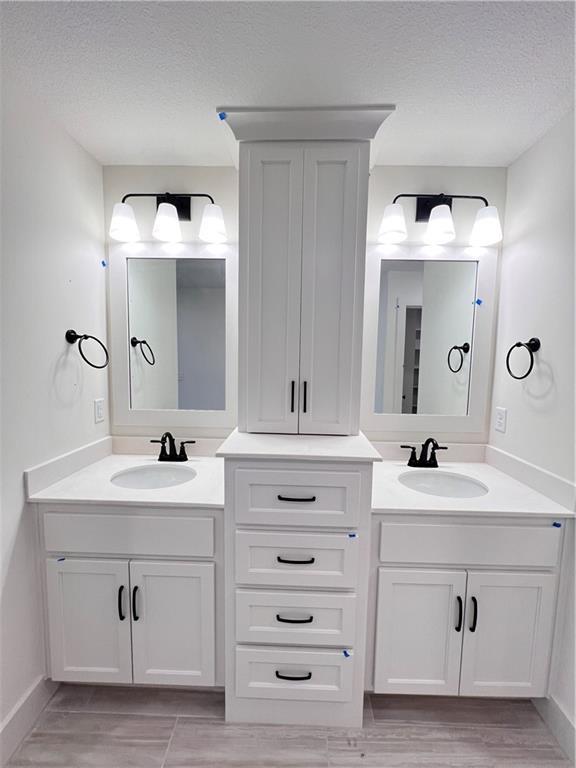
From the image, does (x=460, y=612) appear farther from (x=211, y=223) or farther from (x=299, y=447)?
(x=211, y=223)

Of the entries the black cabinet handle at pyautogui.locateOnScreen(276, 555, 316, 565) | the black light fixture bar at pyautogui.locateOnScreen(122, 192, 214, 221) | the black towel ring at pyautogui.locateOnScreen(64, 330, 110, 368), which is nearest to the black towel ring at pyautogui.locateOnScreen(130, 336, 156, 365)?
the black towel ring at pyautogui.locateOnScreen(64, 330, 110, 368)

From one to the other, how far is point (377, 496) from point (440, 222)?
131 centimetres

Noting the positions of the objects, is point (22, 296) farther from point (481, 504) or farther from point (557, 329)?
point (557, 329)

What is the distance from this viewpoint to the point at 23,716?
1340mm

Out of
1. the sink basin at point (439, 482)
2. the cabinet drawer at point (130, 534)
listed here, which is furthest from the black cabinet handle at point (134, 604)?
the sink basin at point (439, 482)

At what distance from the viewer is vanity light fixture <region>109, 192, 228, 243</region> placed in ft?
5.75

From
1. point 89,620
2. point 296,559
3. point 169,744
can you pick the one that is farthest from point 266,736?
point 89,620

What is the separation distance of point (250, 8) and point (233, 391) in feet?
4.74

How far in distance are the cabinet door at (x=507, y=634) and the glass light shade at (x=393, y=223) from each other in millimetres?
1515

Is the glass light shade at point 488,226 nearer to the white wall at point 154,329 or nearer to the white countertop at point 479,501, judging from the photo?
the white countertop at point 479,501

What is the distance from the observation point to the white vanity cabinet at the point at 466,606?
53.2 inches

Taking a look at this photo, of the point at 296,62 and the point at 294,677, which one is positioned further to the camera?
the point at 294,677

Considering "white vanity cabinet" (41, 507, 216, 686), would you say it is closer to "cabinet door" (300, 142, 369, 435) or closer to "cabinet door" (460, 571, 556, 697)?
"cabinet door" (300, 142, 369, 435)

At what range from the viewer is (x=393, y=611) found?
138 centimetres
